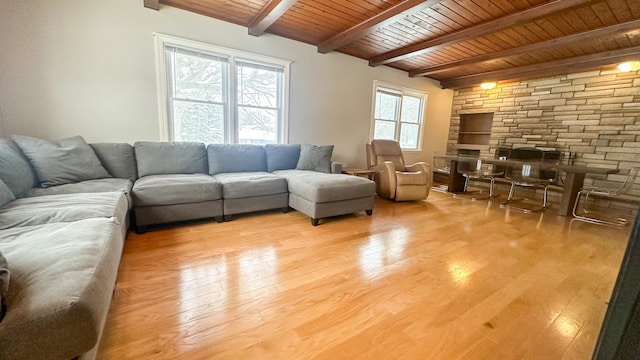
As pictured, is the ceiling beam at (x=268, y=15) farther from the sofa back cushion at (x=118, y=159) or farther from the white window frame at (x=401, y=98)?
the white window frame at (x=401, y=98)

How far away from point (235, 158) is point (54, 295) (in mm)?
2539

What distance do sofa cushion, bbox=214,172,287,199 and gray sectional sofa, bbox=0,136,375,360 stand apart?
11mm

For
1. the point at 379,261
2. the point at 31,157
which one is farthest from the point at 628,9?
the point at 31,157

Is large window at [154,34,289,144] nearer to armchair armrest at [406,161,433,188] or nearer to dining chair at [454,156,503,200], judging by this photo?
armchair armrest at [406,161,433,188]

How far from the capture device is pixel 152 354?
3.55 feet

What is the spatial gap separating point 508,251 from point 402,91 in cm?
382

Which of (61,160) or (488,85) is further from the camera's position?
(488,85)

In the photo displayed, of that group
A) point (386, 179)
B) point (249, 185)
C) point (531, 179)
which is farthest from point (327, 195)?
point (531, 179)

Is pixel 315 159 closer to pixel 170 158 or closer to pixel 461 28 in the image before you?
pixel 170 158

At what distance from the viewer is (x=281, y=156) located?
11.5 ft

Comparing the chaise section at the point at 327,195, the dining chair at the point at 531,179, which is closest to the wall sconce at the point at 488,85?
the dining chair at the point at 531,179

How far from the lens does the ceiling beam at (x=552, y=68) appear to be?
141 inches

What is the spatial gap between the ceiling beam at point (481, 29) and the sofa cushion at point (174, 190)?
3456 millimetres

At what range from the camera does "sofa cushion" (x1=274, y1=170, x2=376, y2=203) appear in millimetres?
2678
